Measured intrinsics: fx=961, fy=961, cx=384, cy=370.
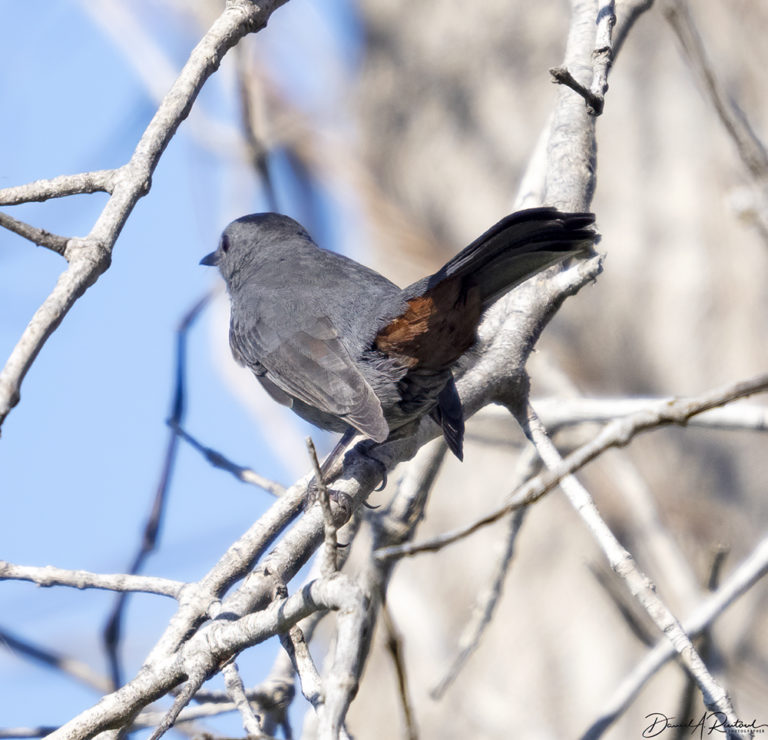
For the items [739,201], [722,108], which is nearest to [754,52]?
[722,108]

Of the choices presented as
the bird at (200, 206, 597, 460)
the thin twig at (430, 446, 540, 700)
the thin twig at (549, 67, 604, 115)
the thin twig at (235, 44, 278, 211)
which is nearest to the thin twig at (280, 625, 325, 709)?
the bird at (200, 206, 597, 460)

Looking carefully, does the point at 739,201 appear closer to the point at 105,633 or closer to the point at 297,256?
the point at 105,633

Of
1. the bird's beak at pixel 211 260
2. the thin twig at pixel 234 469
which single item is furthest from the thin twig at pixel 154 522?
the bird's beak at pixel 211 260

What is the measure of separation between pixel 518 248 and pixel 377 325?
2.33 feet

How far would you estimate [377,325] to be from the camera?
355cm

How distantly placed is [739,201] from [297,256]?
2.83 metres

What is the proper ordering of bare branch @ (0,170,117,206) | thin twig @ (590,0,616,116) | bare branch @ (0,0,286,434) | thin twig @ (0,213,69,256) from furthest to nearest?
thin twig @ (590,0,616,116) → bare branch @ (0,170,117,206) → thin twig @ (0,213,69,256) → bare branch @ (0,0,286,434)

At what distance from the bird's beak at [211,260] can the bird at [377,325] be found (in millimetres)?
555

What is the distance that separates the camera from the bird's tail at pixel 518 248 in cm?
288

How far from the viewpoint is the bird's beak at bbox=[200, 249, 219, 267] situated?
488cm

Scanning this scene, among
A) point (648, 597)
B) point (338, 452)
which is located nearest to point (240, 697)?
point (648, 597)

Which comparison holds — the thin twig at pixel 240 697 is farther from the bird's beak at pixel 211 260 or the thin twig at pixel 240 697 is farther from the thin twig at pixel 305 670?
the bird's beak at pixel 211 260

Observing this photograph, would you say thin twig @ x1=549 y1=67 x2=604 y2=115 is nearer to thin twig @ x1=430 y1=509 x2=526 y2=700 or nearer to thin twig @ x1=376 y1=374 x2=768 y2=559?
thin twig @ x1=376 y1=374 x2=768 y2=559

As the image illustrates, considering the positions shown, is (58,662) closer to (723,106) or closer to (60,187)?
(60,187)
